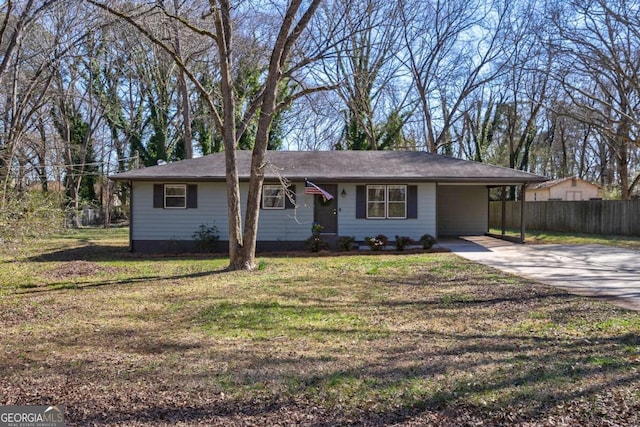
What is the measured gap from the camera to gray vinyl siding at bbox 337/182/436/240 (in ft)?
51.4

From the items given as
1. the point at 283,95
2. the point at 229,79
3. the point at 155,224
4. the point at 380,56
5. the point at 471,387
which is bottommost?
the point at 471,387

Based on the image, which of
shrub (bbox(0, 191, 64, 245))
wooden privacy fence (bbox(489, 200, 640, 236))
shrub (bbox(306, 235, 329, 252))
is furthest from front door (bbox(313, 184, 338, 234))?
wooden privacy fence (bbox(489, 200, 640, 236))

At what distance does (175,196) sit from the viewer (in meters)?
15.4

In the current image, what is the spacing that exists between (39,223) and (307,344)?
14.4 feet

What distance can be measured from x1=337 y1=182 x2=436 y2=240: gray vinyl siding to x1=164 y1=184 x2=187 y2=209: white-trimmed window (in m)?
5.08

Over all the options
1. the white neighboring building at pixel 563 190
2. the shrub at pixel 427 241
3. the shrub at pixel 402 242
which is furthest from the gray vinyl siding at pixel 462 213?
the white neighboring building at pixel 563 190

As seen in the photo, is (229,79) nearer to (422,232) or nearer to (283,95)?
(422,232)

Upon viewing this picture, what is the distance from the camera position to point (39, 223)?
6.73 m

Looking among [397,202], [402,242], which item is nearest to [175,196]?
[397,202]

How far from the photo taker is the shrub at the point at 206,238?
15070 millimetres

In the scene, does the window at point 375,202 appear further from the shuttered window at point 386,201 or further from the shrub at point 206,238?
the shrub at point 206,238

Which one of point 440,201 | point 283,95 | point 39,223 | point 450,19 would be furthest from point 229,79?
point 450,19
